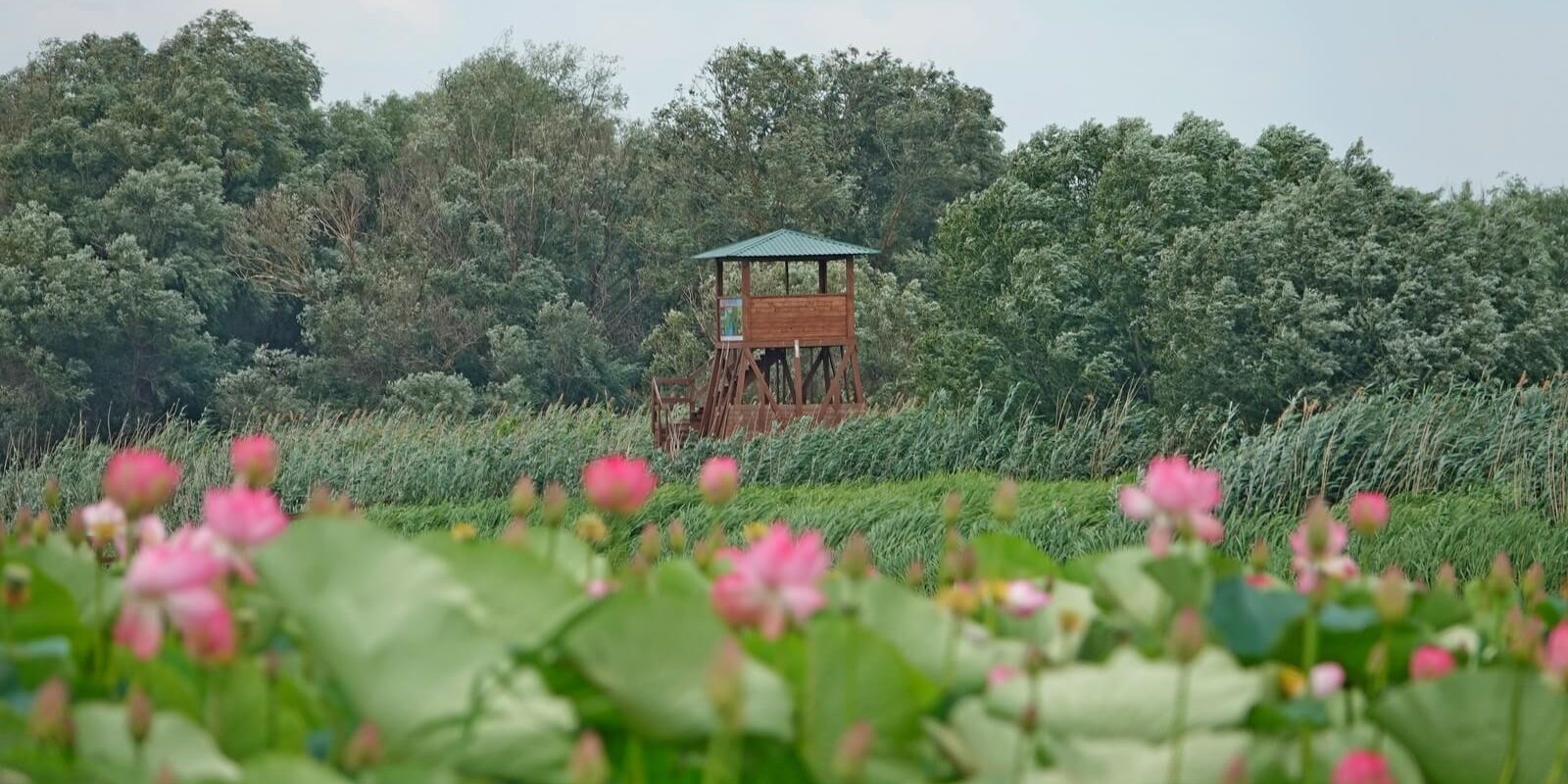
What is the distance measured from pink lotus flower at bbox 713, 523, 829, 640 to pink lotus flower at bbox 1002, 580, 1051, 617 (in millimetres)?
235

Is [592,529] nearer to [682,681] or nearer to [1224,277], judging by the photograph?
[682,681]

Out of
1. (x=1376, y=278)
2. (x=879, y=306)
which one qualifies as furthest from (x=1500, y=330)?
(x=879, y=306)

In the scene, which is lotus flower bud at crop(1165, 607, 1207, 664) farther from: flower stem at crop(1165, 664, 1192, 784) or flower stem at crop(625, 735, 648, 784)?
flower stem at crop(625, 735, 648, 784)

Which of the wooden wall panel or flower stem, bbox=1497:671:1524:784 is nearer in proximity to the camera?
flower stem, bbox=1497:671:1524:784

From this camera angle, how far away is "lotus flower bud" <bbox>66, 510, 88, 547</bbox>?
1.46 m

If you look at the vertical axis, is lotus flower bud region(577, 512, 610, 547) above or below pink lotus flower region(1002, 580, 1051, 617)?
above

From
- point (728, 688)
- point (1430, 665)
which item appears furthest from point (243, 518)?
point (1430, 665)

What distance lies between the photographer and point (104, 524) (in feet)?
4.90

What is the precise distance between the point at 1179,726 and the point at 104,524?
1.03 metres

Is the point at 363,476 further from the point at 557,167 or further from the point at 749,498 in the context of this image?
the point at 557,167

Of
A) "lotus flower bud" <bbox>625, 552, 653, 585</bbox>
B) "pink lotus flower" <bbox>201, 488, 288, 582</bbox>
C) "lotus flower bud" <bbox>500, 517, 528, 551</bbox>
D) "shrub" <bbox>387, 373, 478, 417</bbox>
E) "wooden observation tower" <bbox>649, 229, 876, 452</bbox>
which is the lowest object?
"shrub" <bbox>387, 373, 478, 417</bbox>

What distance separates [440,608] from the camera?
0.96m

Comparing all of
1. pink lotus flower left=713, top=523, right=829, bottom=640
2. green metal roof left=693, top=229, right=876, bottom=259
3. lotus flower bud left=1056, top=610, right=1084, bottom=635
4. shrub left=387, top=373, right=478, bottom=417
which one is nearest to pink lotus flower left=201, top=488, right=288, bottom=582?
pink lotus flower left=713, top=523, right=829, bottom=640

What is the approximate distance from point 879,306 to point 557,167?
7.99 meters
